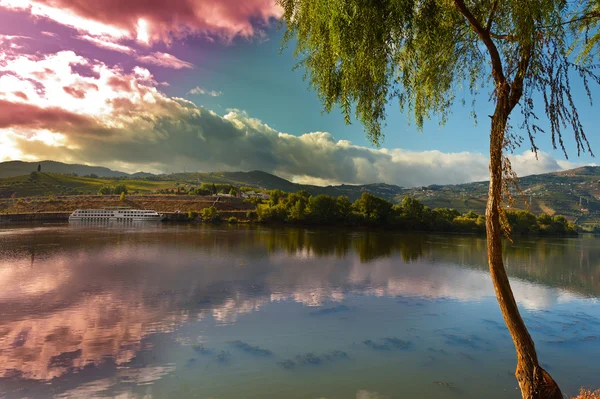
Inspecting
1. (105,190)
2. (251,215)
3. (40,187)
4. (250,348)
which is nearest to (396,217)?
(251,215)

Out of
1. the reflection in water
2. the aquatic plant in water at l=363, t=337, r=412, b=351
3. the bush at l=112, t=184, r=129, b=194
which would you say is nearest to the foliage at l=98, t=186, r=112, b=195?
the bush at l=112, t=184, r=129, b=194

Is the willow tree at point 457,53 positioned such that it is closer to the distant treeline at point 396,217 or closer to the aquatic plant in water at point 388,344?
the aquatic plant in water at point 388,344

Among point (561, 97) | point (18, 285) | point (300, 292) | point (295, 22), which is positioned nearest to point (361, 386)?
point (561, 97)

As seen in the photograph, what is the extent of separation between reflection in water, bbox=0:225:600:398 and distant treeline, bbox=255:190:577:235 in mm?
72878

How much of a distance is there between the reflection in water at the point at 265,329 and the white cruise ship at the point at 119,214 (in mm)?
109145

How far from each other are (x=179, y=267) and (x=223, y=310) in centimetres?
1455

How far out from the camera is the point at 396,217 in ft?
329

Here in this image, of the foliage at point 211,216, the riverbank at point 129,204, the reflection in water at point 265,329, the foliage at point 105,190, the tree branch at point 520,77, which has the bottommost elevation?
the reflection in water at point 265,329

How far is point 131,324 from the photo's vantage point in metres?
14.3

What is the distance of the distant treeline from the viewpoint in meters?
101

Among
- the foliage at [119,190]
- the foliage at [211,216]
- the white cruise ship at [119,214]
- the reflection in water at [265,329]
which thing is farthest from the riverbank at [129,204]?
the reflection in water at [265,329]

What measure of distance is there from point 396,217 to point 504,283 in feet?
318

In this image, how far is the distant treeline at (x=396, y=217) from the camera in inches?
3984

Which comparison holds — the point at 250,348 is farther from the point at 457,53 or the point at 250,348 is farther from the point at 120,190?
the point at 120,190
